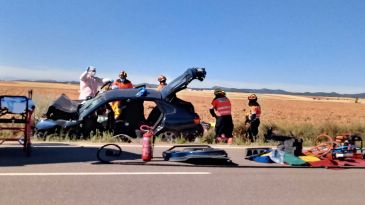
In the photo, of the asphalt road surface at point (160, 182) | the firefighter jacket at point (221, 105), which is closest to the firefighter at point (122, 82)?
the firefighter jacket at point (221, 105)

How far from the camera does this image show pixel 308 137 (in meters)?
15.9

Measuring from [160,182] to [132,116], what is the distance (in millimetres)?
5204

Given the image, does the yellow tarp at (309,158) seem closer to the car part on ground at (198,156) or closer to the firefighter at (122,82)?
the car part on ground at (198,156)

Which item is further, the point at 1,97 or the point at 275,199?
the point at 1,97

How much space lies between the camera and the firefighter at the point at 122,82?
47.3ft

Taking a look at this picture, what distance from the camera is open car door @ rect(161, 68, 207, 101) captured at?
41.0ft

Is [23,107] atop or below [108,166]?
atop

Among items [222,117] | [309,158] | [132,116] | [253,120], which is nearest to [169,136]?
[132,116]

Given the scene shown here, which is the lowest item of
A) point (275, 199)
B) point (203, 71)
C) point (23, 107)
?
point (275, 199)

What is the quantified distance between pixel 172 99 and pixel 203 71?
107cm

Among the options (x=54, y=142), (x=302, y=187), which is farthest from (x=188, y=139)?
(x=302, y=187)

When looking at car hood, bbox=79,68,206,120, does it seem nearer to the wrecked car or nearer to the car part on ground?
the wrecked car

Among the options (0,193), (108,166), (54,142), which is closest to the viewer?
(0,193)

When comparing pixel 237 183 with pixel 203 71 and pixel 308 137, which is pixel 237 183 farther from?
pixel 308 137
